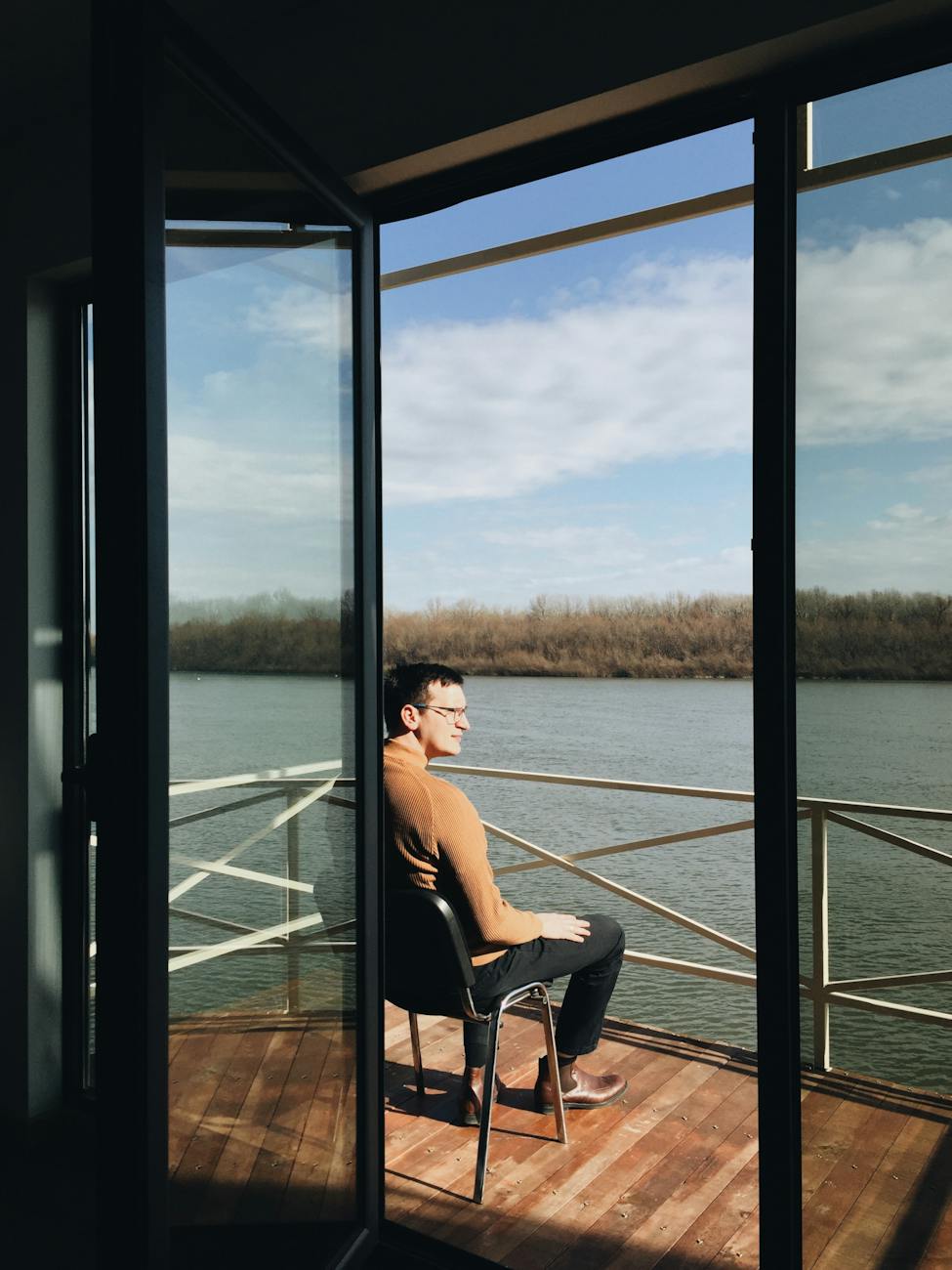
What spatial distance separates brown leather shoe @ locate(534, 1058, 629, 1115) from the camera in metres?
2.49

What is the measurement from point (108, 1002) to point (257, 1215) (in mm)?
579

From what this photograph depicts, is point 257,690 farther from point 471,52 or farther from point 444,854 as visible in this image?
point 471,52

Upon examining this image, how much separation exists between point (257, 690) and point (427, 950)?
0.85 meters

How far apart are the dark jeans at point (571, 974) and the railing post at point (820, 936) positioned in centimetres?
96

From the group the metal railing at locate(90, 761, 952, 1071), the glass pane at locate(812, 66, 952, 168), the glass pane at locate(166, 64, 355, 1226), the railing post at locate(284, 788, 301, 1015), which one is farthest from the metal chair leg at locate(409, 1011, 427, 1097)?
the glass pane at locate(812, 66, 952, 168)

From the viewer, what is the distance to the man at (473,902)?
2.11m

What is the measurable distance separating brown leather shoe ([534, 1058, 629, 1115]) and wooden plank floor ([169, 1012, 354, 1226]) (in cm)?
92

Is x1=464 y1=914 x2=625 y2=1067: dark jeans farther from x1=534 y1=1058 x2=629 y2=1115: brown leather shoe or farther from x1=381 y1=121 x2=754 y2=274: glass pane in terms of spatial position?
x1=381 y1=121 x2=754 y2=274: glass pane

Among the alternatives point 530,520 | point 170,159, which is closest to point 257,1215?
point 170,159

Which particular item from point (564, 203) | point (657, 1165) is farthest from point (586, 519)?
point (657, 1165)

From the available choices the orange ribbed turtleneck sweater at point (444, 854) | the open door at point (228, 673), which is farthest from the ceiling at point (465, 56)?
the orange ribbed turtleneck sweater at point (444, 854)

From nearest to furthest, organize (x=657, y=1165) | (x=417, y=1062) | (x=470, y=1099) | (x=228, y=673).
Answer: (x=228, y=673)
(x=657, y=1165)
(x=470, y=1099)
(x=417, y=1062)

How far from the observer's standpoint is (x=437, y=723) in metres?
2.38

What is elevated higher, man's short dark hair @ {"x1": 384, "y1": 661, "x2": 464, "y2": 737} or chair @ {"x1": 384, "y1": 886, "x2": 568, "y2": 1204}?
man's short dark hair @ {"x1": 384, "y1": 661, "x2": 464, "y2": 737}
